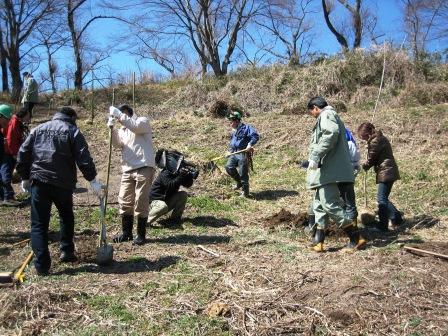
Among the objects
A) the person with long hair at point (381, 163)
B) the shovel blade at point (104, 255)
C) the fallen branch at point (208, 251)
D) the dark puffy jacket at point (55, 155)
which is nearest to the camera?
the dark puffy jacket at point (55, 155)

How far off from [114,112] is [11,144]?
10.3ft

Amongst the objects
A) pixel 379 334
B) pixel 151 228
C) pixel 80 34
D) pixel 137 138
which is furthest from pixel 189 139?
pixel 80 34

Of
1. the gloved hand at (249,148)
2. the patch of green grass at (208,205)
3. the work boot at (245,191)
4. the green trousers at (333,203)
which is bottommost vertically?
the patch of green grass at (208,205)

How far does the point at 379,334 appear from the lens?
402cm

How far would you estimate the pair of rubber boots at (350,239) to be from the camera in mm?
5848

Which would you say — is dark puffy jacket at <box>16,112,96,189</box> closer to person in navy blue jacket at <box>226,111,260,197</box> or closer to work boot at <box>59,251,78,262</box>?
work boot at <box>59,251,78,262</box>

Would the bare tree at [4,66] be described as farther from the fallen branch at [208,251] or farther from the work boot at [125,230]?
the fallen branch at [208,251]

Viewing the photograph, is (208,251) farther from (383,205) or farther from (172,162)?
(383,205)

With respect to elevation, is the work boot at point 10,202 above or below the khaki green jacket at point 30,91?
below

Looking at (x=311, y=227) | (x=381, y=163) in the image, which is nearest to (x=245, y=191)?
(x=311, y=227)

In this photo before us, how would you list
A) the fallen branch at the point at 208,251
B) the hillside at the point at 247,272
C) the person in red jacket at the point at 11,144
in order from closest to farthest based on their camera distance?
1. the hillside at the point at 247,272
2. the fallen branch at the point at 208,251
3. the person in red jacket at the point at 11,144

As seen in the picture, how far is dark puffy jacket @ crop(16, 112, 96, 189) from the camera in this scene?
5.13m

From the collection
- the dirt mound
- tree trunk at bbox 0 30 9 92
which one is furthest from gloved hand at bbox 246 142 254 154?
tree trunk at bbox 0 30 9 92

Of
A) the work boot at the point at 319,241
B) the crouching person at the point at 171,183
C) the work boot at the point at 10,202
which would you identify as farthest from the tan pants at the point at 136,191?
the work boot at the point at 10,202
